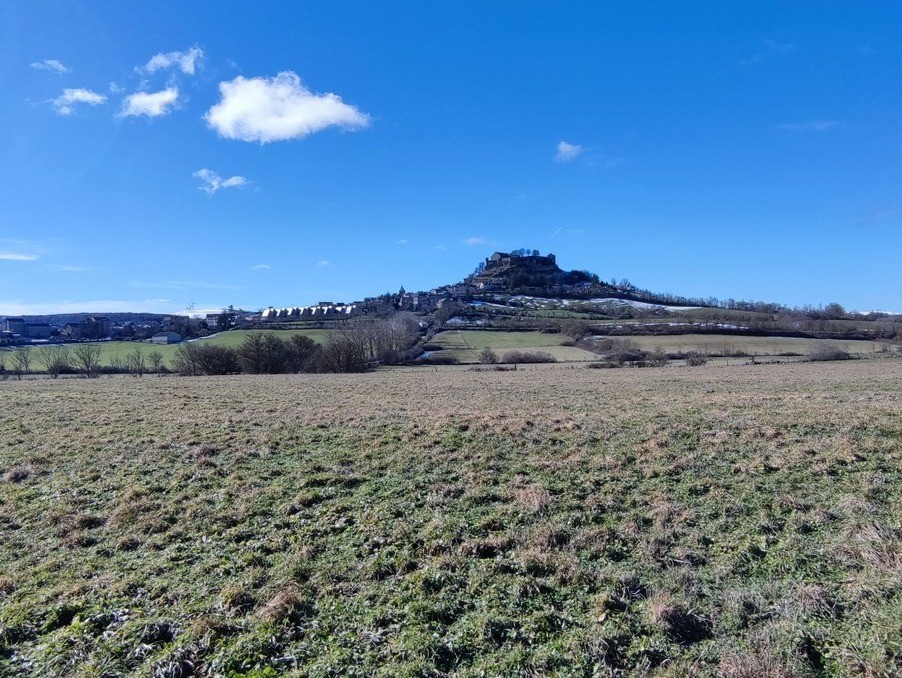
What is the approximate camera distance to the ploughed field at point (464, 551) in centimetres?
536

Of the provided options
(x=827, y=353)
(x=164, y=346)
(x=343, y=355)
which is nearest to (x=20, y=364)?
(x=164, y=346)

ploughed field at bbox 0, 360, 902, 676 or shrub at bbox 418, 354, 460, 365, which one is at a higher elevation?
shrub at bbox 418, 354, 460, 365

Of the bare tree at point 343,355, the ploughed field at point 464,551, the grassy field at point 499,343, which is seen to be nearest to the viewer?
the ploughed field at point 464,551

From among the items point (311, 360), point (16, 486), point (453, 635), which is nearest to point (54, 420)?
point (16, 486)

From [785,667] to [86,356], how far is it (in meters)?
92.5

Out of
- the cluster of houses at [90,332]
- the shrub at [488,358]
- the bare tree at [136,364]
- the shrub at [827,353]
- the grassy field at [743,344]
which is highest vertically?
the cluster of houses at [90,332]

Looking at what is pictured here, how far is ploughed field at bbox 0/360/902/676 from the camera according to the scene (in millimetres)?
5359

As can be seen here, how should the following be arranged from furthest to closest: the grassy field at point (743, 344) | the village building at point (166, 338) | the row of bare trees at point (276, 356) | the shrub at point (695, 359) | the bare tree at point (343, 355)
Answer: the village building at point (166, 338) → the grassy field at point (743, 344) → the bare tree at point (343, 355) → the row of bare trees at point (276, 356) → the shrub at point (695, 359)

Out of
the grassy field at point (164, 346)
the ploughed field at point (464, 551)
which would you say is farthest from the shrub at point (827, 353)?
the grassy field at point (164, 346)

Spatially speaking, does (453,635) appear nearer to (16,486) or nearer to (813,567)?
(813,567)

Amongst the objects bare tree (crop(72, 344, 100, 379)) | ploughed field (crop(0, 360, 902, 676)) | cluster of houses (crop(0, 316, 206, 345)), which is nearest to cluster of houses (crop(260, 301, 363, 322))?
cluster of houses (crop(0, 316, 206, 345))

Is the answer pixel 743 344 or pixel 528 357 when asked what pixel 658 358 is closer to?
pixel 528 357

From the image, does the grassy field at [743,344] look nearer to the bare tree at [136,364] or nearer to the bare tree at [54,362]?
the bare tree at [136,364]

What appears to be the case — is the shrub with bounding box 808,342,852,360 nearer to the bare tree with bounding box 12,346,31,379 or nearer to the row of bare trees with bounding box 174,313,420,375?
the row of bare trees with bounding box 174,313,420,375
